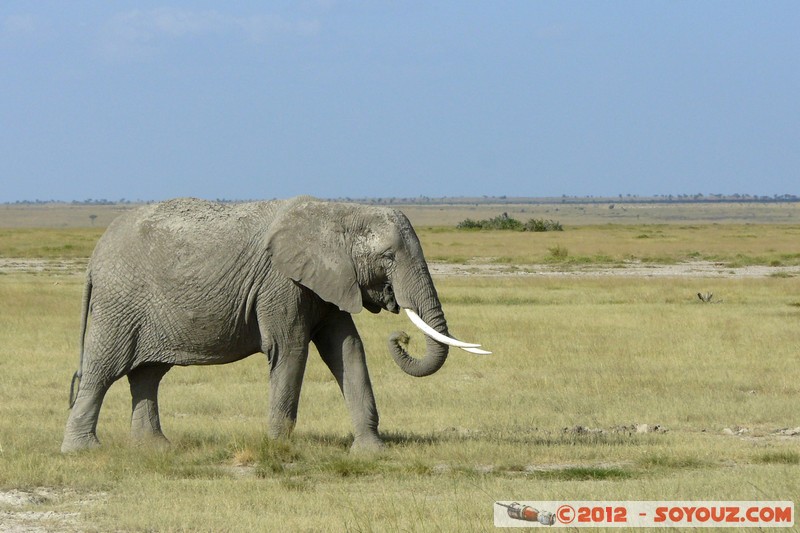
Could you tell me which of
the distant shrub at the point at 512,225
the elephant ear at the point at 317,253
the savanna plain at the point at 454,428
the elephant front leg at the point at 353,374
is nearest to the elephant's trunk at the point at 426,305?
the elephant ear at the point at 317,253

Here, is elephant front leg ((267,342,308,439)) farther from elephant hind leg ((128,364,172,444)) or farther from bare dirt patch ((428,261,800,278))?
bare dirt patch ((428,261,800,278))

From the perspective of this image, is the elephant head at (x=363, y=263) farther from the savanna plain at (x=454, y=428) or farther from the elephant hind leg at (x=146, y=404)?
the elephant hind leg at (x=146, y=404)

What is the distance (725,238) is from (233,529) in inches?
2439

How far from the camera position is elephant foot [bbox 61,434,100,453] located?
11.3 m

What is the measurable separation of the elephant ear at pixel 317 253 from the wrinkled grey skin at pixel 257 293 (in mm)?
11

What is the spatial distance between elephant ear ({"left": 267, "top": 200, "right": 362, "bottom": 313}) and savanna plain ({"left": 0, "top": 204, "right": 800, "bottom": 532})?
141cm

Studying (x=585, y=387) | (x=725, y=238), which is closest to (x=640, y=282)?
(x=585, y=387)

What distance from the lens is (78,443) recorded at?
1136 centimetres

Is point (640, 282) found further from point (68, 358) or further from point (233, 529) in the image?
point (233, 529)

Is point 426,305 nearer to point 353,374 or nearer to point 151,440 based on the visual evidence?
point 353,374

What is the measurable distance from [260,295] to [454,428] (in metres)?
2.97

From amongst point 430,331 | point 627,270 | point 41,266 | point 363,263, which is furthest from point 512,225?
point 430,331

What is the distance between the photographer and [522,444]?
11.5m

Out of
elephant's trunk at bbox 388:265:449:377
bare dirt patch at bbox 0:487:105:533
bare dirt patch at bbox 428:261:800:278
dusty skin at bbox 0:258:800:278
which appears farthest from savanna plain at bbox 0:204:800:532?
dusty skin at bbox 0:258:800:278
